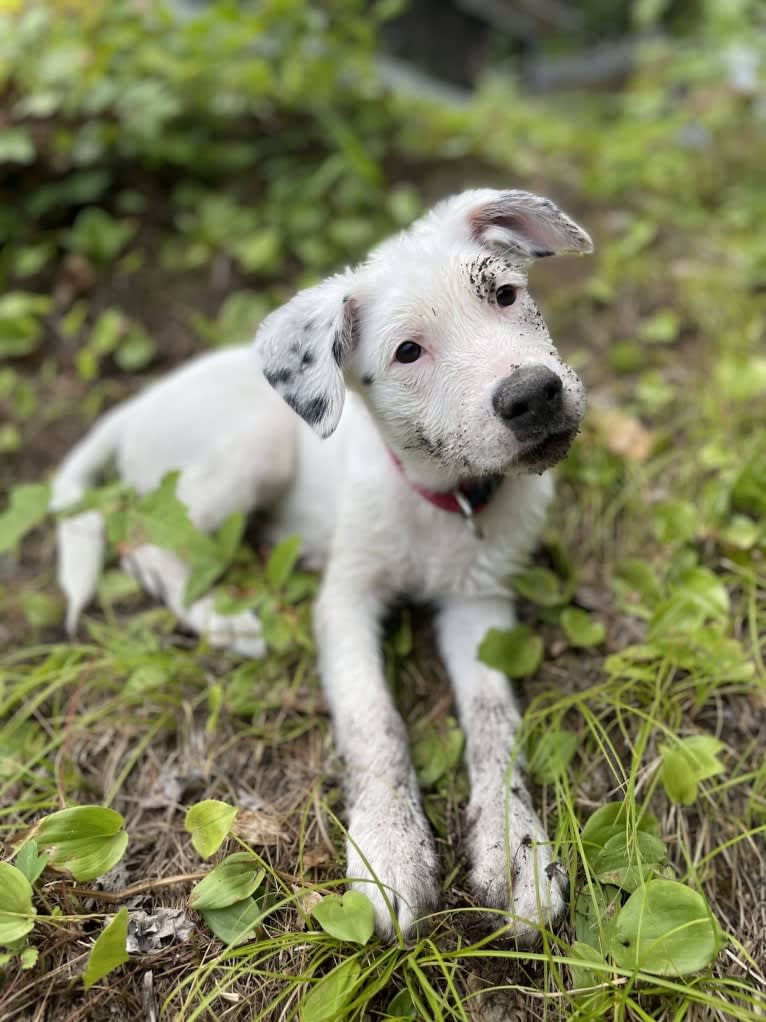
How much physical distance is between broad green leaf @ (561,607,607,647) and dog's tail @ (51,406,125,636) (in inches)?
76.3

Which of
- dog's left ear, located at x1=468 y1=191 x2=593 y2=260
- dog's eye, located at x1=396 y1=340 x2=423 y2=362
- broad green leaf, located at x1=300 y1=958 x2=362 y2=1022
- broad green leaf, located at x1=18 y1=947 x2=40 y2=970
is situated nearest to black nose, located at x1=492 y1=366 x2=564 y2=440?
dog's eye, located at x1=396 y1=340 x2=423 y2=362

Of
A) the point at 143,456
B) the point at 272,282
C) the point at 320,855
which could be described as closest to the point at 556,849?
the point at 320,855

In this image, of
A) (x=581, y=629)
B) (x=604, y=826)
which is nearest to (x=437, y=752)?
(x=604, y=826)

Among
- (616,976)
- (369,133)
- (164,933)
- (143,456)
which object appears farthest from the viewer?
(369,133)

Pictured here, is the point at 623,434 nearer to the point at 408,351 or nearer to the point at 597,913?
the point at 408,351

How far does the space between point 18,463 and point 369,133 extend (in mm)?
3722

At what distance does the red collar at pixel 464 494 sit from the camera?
2.56 metres

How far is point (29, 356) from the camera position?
4.59 m

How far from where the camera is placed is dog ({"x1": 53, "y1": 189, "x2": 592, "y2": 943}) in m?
2.00

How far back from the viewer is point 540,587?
9.30 ft

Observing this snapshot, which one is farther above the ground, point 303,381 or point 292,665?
point 303,381

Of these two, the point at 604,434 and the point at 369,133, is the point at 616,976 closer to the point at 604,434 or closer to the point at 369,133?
the point at 604,434

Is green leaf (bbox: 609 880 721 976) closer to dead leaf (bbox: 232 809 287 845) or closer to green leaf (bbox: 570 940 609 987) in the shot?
green leaf (bbox: 570 940 609 987)

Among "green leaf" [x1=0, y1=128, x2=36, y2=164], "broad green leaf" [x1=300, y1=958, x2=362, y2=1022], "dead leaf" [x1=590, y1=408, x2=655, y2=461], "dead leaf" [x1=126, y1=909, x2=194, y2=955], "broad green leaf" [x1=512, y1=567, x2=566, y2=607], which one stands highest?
"green leaf" [x1=0, y1=128, x2=36, y2=164]
